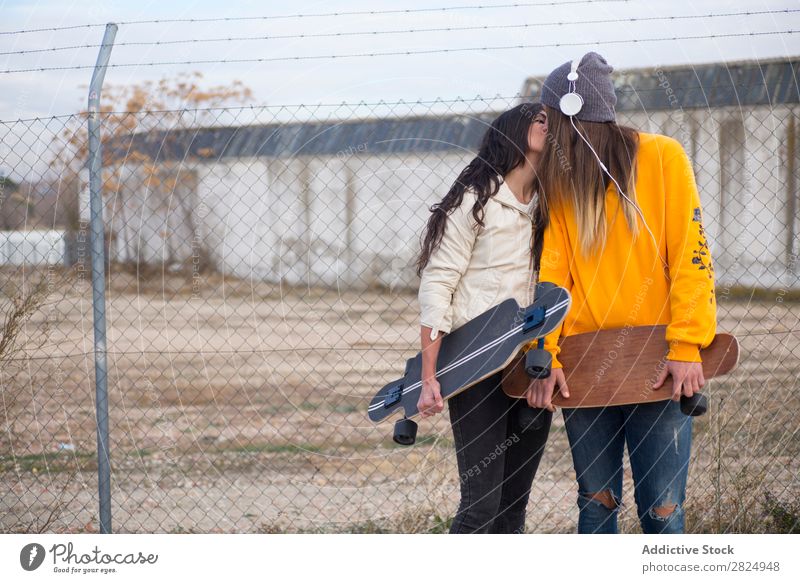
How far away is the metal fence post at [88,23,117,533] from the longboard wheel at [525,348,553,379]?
1.82 meters

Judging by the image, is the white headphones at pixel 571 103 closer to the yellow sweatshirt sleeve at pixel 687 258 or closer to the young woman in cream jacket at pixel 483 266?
the young woman in cream jacket at pixel 483 266

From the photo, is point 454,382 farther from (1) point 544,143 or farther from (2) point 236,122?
(2) point 236,122

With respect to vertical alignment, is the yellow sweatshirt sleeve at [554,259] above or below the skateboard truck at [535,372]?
above

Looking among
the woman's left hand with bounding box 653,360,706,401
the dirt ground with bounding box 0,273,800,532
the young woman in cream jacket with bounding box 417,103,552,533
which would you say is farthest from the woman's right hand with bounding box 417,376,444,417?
the dirt ground with bounding box 0,273,800,532

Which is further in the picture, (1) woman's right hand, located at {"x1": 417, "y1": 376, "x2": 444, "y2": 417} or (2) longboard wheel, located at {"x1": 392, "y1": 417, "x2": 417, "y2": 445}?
(2) longboard wheel, located at {"x1": 392, "y1": 417, "x2": 417, "y2": 445}

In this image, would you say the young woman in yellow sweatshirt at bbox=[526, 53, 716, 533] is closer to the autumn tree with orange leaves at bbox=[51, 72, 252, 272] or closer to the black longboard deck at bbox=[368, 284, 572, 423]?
the black longboard deck at bbox=[368, 284, 572, 423]

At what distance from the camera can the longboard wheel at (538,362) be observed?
8.32 ft

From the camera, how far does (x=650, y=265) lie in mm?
2479

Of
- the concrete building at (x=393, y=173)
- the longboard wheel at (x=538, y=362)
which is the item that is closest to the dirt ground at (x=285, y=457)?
the concrete building at (x=393, y=173)

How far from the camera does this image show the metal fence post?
3.37m

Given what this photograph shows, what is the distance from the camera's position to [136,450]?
17.7ft

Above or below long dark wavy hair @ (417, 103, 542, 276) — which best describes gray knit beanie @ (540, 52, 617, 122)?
above

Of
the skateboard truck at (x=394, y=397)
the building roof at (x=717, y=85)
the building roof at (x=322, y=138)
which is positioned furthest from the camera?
the building roof at (x=322, y=138)

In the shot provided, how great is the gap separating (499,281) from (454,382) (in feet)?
1.15
